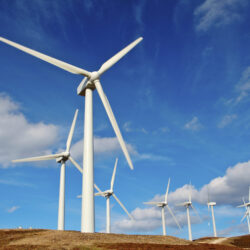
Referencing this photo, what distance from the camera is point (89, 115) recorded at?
1699 inches

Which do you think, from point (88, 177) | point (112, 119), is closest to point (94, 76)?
point (112, 119)

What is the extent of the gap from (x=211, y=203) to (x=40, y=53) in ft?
389

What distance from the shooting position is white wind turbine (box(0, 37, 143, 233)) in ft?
123

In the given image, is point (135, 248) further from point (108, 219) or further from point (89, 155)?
point (108, 219)

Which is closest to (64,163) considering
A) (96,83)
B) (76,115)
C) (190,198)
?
(76,115)

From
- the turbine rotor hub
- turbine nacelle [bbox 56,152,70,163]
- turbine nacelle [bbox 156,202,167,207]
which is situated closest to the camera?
the turbine rotor hub

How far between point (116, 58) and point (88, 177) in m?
20.3

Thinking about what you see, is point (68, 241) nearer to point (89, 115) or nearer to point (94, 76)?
point (89, 115)

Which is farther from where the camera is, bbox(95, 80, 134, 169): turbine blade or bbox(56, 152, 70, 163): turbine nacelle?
bbox(56, 152, 70, 163): turbine nacelle

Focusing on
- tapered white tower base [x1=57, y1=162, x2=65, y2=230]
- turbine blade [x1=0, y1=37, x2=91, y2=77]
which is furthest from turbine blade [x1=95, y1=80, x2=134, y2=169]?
tapered white tower base [x1=57, y1=162, x2=65, y2=230]

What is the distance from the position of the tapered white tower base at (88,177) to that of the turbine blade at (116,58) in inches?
243

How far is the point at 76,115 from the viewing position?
211 ft

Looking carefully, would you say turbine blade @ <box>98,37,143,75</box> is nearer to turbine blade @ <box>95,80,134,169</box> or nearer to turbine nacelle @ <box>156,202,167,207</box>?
turbine blade @ <box>95,80,134,169</box>

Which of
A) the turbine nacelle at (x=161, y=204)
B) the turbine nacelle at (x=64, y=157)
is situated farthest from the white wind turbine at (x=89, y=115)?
the turbine nacelle at (x=161, y=204)
